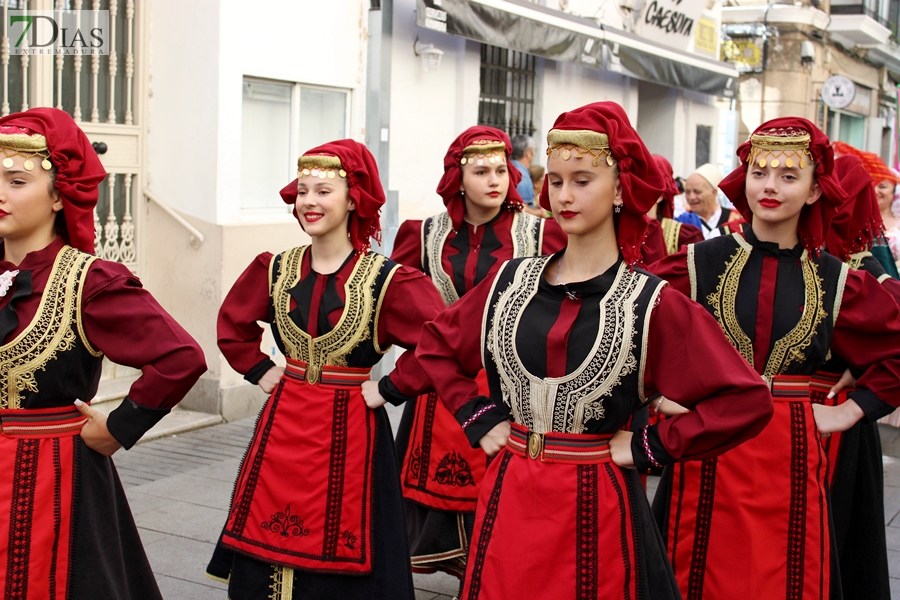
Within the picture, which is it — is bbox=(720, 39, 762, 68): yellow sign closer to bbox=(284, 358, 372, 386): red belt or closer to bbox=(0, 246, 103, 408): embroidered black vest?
bbox=(284, 358, 372, 386): red belt

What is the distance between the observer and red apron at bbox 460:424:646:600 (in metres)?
2.89

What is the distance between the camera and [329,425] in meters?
4.04

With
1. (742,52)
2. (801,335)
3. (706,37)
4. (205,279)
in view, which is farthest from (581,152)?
(742,52)

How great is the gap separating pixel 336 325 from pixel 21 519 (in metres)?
1.35

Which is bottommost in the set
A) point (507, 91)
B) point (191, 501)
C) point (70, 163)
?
point (191, 501)

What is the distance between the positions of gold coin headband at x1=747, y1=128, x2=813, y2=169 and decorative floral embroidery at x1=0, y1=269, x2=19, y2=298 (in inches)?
97.9

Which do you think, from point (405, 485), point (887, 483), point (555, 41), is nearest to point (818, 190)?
point (405, 485)

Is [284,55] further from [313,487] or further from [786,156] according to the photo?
[786,156]

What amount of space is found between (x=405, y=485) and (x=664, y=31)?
1108 cm

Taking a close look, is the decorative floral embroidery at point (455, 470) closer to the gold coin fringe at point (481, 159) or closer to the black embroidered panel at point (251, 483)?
the black embroidered panel at point (251, 483)

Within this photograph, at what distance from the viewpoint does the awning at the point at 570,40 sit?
951 cm
